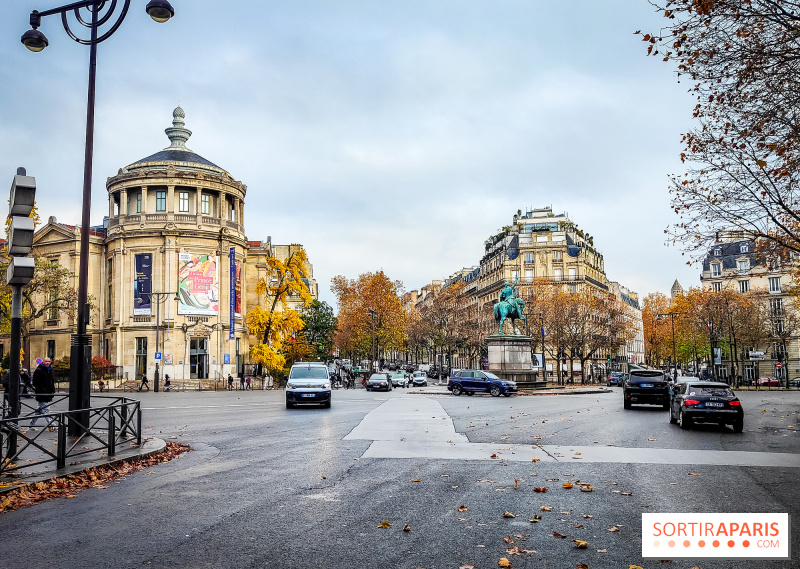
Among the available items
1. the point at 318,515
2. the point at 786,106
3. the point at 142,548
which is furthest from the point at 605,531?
the point at 786,106

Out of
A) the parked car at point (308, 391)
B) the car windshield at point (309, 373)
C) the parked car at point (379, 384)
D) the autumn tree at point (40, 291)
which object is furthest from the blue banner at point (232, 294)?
the parked car at point (308, 391)

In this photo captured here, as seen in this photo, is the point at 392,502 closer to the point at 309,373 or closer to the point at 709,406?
the point at 709,406

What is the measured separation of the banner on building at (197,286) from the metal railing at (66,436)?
4973 centimetres

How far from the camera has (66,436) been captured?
426 inches

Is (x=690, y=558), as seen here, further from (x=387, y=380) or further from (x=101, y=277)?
(x=101, y=277)

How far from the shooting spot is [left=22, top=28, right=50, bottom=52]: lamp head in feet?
43.7

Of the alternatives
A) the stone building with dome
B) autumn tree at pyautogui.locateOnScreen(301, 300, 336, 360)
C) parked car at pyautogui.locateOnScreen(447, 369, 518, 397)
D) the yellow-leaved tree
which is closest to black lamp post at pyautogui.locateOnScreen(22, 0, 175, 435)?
parked car at pyautogui.locateOnScreen(447, 369, 518, 397)

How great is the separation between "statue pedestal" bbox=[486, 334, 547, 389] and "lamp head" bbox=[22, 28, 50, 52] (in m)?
35.0

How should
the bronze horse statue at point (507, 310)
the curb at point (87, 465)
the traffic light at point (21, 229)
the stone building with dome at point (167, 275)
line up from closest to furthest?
1. the curb at point (87, 465)
2. the traffic light at point (21, 229)
3. the bronze horse statue at point (507, 310)
4. the stone building with dome at point (167, 275)

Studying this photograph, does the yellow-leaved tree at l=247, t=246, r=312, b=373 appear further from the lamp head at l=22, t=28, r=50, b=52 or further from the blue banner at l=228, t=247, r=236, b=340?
the lamp head at l=22, t=28, r=50, b=52

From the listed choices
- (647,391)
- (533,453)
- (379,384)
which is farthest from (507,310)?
(533,453)

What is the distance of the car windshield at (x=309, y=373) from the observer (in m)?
28.0

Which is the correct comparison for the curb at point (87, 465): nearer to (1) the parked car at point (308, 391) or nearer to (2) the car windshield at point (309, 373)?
(1) the parked car at point (308, 391)

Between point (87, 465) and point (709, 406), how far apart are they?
1578 centimetres
